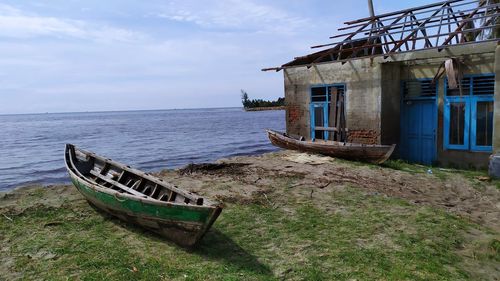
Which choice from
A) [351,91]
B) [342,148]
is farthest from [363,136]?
[351,91]

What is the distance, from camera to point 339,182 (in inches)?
408

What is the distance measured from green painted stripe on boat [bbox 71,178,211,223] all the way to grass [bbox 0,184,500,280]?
51cm

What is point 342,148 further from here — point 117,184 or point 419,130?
point 117,184

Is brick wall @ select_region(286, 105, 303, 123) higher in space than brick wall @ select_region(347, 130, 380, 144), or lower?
higher

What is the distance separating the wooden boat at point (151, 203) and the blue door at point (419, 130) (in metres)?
9.31

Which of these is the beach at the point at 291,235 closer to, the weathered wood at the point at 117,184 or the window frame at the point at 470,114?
the weathered wood at the point at 117,184

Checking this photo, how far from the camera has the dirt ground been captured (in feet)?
28.6

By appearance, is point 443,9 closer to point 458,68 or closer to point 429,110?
point 458,68

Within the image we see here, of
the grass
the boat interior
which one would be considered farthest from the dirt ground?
the boat interior

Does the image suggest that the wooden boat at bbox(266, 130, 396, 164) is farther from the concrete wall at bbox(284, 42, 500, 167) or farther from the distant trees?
the distant trees

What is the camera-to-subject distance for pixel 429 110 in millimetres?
12961

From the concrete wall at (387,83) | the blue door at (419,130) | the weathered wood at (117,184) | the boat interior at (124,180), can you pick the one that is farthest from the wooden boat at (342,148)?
the weathered wood at (117,184)

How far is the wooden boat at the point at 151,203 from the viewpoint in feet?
19.6

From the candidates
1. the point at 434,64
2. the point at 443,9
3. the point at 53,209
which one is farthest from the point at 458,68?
the point at 53,209
